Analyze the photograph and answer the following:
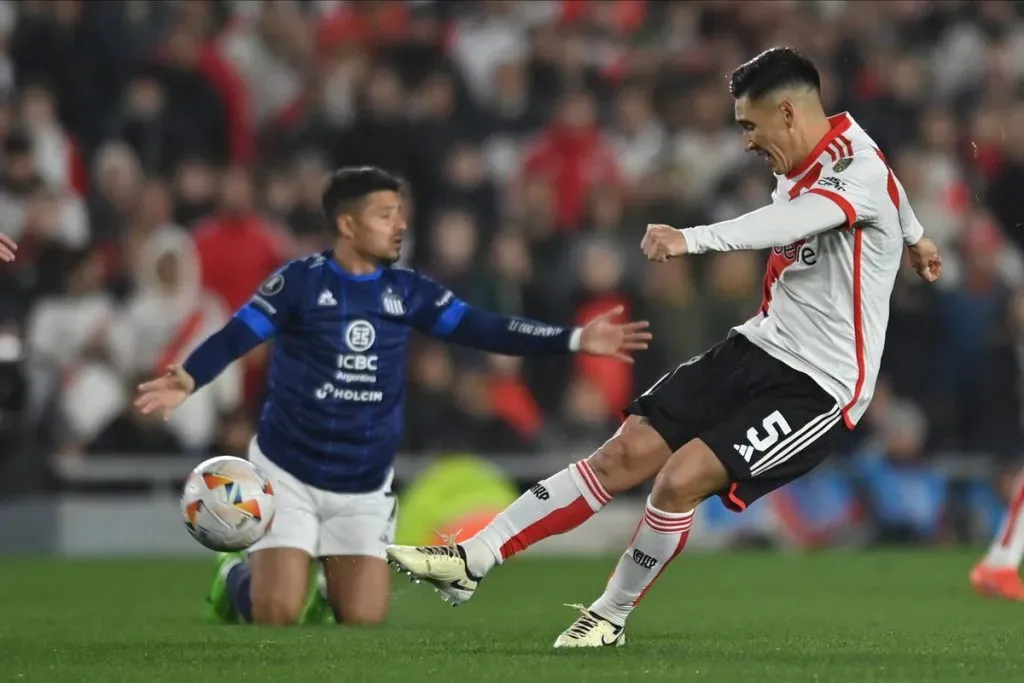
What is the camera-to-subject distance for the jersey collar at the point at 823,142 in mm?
6715

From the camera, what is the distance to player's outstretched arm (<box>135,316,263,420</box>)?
758 cm

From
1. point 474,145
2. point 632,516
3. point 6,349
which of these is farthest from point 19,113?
point 632,516

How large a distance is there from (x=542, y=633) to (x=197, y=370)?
6.15 ft

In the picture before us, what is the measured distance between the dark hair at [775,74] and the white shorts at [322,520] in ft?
10.1

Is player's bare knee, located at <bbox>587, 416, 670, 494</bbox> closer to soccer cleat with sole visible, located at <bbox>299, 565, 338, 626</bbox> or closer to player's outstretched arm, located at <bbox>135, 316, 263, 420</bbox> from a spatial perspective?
player's outstretched arm, located at <bbox>135, 316, 263, 420</bbox>

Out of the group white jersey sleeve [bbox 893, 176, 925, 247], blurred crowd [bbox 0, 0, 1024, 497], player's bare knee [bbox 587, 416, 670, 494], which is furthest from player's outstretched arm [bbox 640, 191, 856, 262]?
blurred crowd [bbox 0, 0, 1024, 497]

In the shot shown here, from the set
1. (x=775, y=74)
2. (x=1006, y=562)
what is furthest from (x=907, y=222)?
(x=1006, y=562)

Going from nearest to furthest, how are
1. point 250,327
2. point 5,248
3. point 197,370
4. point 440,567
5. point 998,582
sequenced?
point 440,567 → point 5,248 → point 197,370 → point 250,327 → point 998,582

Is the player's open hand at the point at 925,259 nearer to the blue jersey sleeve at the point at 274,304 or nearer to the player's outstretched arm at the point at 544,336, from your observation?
the player's outstretched arm at the point at 544,336

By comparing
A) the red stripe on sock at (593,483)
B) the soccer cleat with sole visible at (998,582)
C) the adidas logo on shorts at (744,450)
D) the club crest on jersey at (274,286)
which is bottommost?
the soccer cleat with sole visible at (998,582)

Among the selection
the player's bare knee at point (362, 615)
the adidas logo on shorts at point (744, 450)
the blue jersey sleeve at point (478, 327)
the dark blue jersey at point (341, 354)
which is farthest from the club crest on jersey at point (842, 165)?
the player's bare knee at point (362, 615)

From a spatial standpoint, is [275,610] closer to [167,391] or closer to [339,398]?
[339,398]

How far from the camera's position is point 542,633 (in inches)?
304

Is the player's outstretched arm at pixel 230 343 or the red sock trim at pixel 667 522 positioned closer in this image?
the red sock trim at pixel 667 522
